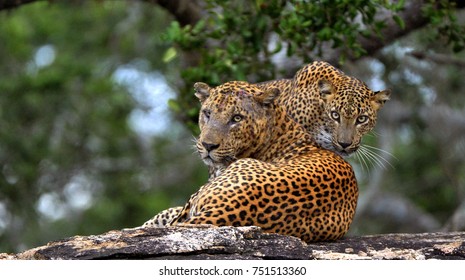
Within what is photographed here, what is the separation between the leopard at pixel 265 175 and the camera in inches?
362

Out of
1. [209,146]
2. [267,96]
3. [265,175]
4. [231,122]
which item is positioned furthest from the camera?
[267,96]

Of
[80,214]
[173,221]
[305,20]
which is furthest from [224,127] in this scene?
[80,214]

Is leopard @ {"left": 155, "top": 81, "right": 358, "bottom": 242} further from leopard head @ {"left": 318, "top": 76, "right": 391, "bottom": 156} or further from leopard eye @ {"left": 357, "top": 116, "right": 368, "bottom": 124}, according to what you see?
leopard eye @ {"left": 357, "top": 116, "right": 368, "bottom": 124}

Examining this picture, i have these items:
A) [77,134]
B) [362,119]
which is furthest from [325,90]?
[77,134]

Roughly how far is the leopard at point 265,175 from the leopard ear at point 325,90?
0.76 meters

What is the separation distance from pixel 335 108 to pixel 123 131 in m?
14.6

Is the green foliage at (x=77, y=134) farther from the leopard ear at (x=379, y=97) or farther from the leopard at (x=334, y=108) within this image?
the leopard ear at (x=379, y=97)

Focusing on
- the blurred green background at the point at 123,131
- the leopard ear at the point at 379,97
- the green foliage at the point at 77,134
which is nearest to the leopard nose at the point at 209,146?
the leopard ear at the point at 379,97

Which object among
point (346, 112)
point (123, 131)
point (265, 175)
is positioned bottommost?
point (123, 131)

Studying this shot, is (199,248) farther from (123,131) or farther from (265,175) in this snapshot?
(123,131)

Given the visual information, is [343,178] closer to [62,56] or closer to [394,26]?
[394,26]

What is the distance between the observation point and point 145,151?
25922 millimetres

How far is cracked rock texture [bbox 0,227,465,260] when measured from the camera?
8570mm

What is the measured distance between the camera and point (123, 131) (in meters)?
25.9
